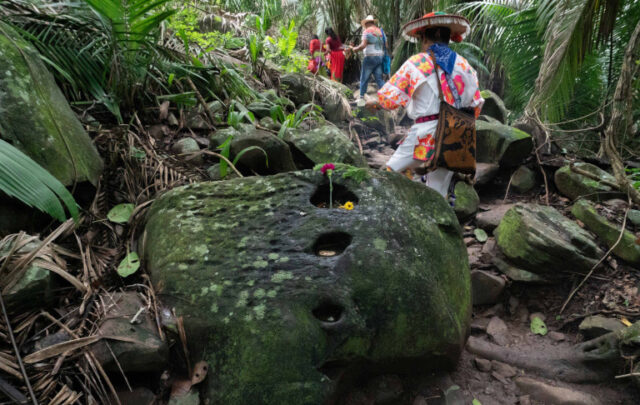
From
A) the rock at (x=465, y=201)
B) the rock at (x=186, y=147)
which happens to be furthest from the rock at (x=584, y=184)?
the rock at (x=186, y=147)

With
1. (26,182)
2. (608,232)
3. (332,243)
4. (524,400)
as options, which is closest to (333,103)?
(608,232)

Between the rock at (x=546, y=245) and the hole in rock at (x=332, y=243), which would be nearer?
the hole in rock at (x=332, y=243)

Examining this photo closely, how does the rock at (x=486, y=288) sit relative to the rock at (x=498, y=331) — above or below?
above

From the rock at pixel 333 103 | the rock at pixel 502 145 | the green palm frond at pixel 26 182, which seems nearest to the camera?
the green palm frond at pixel 26 182

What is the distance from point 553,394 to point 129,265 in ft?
7.62

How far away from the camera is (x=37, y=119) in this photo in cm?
175

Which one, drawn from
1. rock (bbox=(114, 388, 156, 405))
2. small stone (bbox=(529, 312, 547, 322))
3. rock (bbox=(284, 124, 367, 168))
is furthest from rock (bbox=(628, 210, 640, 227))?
rock (bbox=(114, 388, 156, 405))

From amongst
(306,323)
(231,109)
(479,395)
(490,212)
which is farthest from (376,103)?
(479,395)

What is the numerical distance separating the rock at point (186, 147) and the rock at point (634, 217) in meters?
3.47

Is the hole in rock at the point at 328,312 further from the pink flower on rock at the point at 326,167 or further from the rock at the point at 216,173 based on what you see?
the rock at the point at 216,173

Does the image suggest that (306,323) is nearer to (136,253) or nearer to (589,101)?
(136,253)

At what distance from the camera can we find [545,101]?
3.52 m

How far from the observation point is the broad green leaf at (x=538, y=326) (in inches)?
96.3

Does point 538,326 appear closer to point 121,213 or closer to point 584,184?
point 584,184
